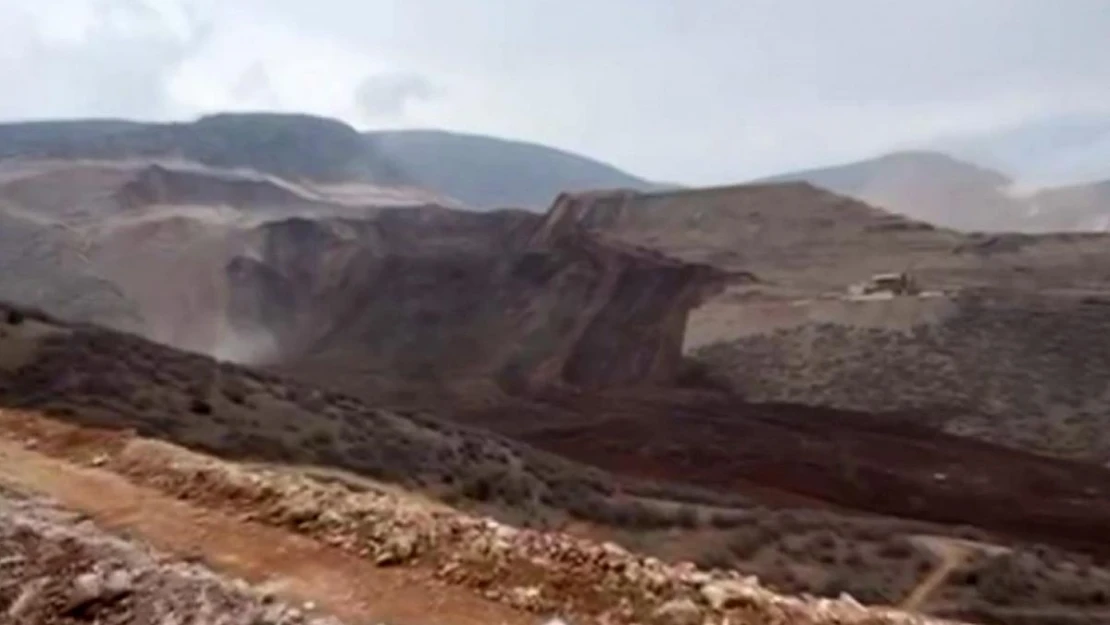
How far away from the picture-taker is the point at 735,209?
52406 millimetres

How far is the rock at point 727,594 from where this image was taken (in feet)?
18.4

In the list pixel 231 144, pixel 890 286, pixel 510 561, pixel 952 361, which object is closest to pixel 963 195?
pixel 231 144

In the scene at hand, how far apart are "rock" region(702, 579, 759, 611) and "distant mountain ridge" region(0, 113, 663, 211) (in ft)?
290

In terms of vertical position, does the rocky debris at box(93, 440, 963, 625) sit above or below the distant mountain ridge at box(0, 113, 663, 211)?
below

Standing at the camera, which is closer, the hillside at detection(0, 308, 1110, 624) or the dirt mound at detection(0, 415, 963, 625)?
the dirt mound at detection(0, 415, 963, 625)

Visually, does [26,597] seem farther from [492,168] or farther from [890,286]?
[492,168]

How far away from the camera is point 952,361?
3338 centimetres

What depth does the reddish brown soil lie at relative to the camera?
2339 centimetres

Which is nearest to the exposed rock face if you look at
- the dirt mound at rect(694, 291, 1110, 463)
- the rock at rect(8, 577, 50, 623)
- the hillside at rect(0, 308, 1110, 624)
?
the dirt mound at rect(694, 291, 1110, 463)

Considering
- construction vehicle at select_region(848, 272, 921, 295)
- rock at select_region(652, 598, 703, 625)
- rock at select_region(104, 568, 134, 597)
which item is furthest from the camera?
construction vehicle at select_region(848, 272, 921, 295)

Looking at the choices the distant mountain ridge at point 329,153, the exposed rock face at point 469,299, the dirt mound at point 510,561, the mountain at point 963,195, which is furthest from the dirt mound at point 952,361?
the distant mountain ridge at point 329,153

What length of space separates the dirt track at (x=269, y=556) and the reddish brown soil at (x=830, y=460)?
682 inches

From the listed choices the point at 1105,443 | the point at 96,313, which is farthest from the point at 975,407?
the point at 96,313

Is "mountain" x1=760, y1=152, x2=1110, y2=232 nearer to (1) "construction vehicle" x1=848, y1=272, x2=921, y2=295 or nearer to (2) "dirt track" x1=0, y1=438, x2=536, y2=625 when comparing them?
(1) "construction vehicle" x1=848, y1=272, x2=921, y2=295
